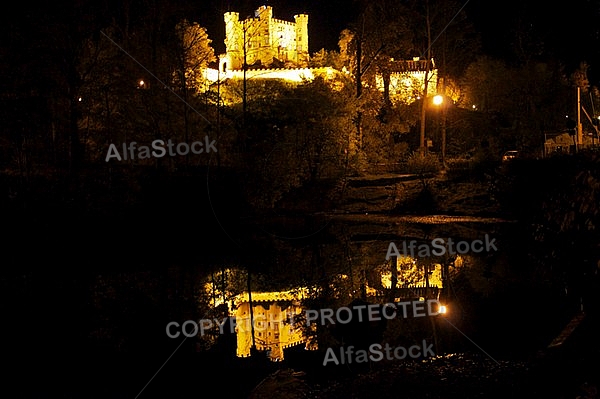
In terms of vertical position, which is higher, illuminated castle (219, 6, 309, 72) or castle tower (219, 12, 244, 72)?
illuminated castle (219, 6, 309, 72)

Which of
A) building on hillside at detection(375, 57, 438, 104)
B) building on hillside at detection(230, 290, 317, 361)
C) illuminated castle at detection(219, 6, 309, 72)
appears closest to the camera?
building on hillside at detection(230, 290, 317, 361)

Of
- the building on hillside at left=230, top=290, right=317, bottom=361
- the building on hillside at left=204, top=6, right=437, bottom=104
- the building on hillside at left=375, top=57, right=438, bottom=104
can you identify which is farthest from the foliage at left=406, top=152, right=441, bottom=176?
the building on hillside at left=230, top=290, right=317, bottom=361

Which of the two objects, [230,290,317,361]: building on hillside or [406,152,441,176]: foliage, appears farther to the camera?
[406,152,441,176]: foliage

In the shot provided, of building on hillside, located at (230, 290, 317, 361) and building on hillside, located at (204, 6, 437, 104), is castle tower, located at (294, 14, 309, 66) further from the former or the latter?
building on hillside, located at (230, 290, 317, 361)

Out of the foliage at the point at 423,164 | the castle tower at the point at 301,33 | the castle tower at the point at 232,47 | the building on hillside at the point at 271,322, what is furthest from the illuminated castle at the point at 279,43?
the building on hillside at the point at 271,322

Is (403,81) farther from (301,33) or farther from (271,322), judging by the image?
(271,322)

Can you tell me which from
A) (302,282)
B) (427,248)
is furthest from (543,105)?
(302,282)

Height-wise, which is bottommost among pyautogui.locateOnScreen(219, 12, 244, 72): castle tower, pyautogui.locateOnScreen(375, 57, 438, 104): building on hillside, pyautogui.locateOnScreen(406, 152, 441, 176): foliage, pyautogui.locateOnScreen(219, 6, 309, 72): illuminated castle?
pyautogui.locateOnScreen(406, 152, 441, 176): foliage

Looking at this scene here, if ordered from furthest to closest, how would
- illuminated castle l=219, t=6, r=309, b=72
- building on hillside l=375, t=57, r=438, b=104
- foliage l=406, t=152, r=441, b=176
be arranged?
illuminated castle l=219, t=6, r=309, b=72 < building on hillside l=375, t=57, r=438, b=104 < foliage l=406, t=152, r=441, b=176

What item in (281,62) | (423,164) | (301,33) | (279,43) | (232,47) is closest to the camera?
(423,164)

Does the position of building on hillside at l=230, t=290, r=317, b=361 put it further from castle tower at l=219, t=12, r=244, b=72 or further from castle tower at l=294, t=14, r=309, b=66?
castle tower at l=294, t=14, r=309, b=66

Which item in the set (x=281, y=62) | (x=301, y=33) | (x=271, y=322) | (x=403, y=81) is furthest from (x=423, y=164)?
(x=301, y=33)

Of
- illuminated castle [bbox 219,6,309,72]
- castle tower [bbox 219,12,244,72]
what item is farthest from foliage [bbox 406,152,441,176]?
illuminated castle [bbox 219,6,309,72]

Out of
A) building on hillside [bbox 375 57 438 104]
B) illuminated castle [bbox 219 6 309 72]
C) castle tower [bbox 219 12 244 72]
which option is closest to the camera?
castle tower [bbox 219 12 244 72]
